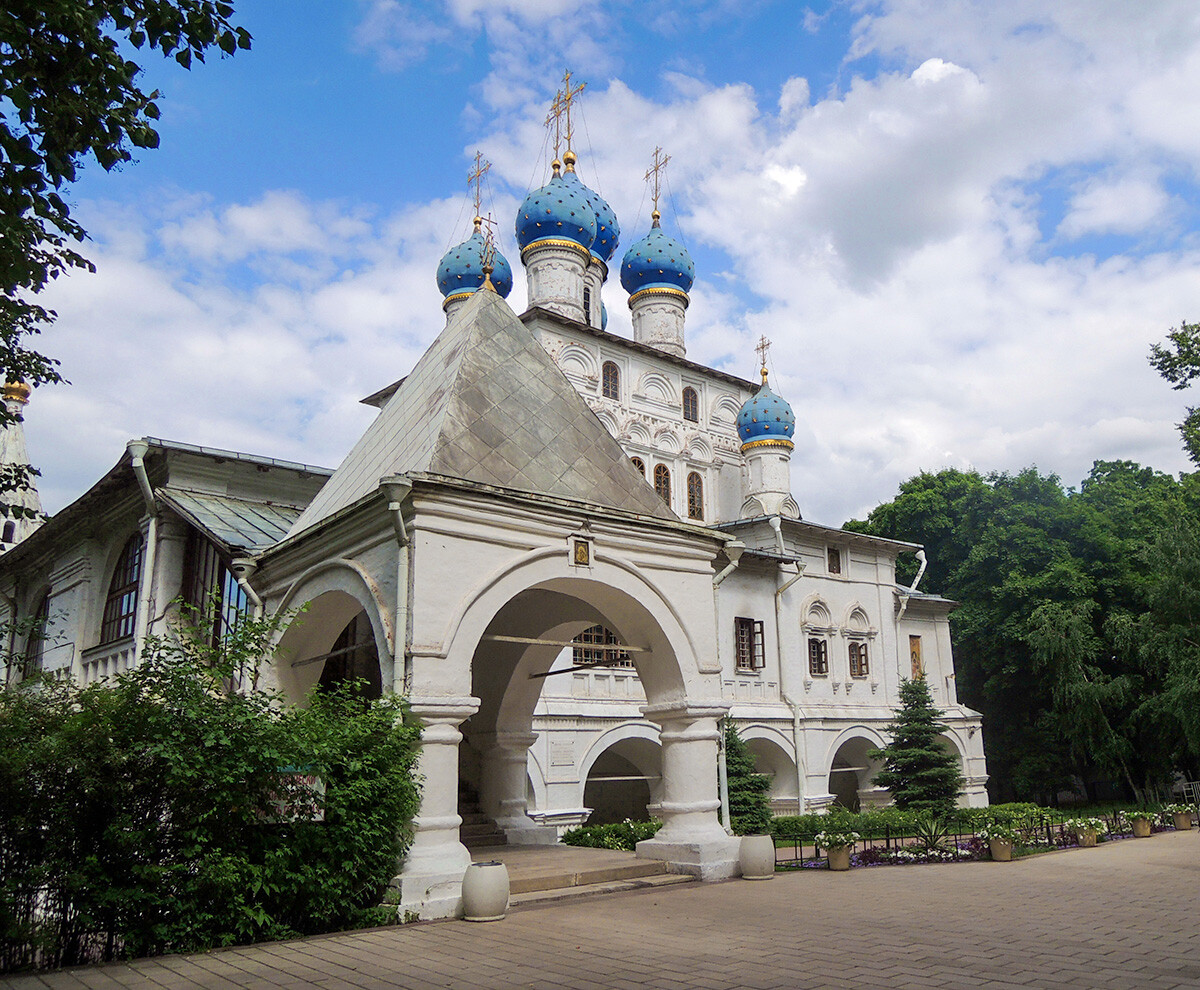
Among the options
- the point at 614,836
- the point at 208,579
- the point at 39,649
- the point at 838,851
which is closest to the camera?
the point at 838,851

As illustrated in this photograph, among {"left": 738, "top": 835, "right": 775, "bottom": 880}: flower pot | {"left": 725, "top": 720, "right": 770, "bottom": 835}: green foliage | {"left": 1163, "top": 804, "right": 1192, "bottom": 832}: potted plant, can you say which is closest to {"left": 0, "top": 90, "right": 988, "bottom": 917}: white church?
{"left": 738, "top": 835, "right": 775, "bottom": 880}: flower pot

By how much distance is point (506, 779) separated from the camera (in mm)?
12688

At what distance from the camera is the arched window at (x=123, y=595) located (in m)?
15.5

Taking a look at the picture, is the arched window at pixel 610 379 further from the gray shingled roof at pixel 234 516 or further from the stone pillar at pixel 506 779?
the stone pillar at pixel 506 779

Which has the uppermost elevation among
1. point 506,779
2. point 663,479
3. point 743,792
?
point 663,479

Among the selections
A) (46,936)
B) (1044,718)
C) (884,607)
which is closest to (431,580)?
(46,936)

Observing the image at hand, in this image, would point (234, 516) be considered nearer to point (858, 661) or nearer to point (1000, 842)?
point (1000, 842)

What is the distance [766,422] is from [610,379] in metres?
4.87

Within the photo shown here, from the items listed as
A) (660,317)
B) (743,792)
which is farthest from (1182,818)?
(660,317)

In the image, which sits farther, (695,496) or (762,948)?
(695,496)

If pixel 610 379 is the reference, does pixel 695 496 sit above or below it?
below

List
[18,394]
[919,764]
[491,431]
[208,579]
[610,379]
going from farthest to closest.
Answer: [18,394] → [610,379] → [919,764] → [208,579] → [491,431]

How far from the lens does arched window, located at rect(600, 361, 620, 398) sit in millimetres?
28469

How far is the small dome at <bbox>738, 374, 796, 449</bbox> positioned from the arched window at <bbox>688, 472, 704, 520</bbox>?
5.78ft
